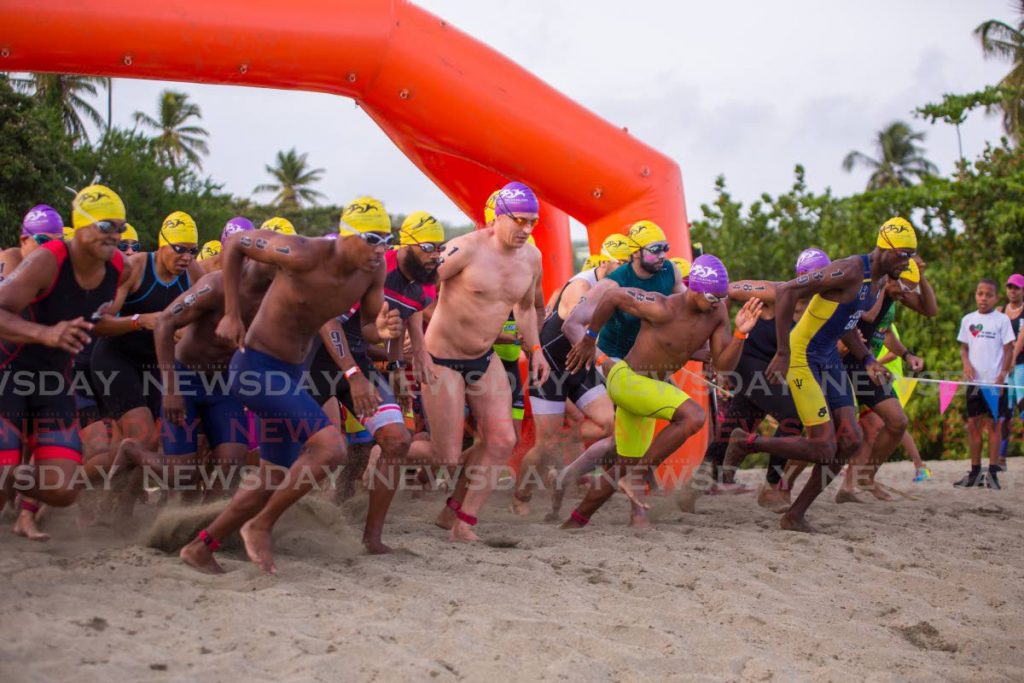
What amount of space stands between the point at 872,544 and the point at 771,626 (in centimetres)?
222

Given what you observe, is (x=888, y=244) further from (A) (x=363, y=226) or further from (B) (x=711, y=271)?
(A) (x=363, y=226)

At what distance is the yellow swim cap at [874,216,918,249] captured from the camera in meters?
8.09

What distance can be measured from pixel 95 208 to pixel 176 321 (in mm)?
696

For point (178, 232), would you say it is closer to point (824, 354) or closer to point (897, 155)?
point (824, 354)

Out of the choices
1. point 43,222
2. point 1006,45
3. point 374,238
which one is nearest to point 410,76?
point 43,222

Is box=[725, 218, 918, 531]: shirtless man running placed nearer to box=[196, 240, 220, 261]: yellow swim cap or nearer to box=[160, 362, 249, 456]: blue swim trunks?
box=[160, 362, 249, 456]: blue swim trunks

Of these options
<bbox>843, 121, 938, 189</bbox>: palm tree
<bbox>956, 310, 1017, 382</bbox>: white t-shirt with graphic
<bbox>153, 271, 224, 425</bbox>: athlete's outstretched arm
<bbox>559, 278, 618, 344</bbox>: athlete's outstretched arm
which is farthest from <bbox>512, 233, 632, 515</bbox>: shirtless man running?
<bbox>843, 121, 938, 189</bbox>: palm tree

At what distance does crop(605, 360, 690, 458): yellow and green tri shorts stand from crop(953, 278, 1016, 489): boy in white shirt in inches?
191

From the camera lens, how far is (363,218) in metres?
5.73

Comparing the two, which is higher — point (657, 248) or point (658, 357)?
point (657, 248)

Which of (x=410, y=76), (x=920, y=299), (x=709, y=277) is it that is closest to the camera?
(x=709, y=277)

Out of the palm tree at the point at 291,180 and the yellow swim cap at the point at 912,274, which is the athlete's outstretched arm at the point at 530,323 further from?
the palm tree at the point at 291,180

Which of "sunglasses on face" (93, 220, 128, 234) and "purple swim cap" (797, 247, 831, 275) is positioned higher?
"purple swim cap" (797, 247, 831, 275)

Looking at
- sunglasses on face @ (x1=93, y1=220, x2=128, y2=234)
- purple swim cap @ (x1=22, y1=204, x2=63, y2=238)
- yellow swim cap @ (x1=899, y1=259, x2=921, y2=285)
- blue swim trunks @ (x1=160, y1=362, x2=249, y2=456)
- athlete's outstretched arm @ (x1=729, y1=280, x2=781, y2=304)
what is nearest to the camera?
sunglasses on face @ (x1=93, y1=220, x2=128, y2=234)
